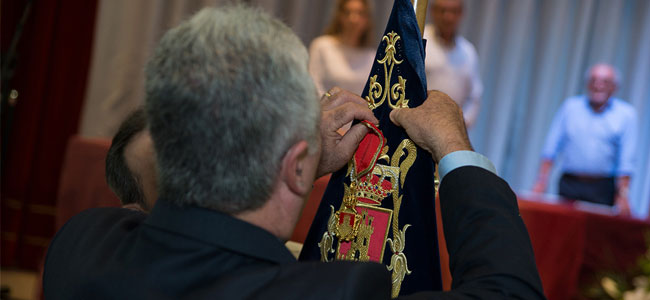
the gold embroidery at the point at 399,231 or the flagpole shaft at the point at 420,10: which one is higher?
the flagpole shaft at the point at 420,10

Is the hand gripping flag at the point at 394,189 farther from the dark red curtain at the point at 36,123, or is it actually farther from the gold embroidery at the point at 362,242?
the dark red curtain at the point at 36,123

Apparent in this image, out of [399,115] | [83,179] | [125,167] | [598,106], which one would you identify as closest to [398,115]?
[399,115]

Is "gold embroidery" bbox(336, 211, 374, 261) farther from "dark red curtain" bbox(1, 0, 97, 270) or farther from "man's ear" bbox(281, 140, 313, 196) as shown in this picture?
"dark red curtain" bbox(1, 0, 97, 270)

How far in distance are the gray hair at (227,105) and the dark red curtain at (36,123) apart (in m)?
3.88

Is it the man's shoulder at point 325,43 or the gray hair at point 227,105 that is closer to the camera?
the gray hair at point 227,105

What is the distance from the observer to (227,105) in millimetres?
822

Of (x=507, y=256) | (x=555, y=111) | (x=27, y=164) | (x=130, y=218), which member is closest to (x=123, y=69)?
(x=27, y=164)

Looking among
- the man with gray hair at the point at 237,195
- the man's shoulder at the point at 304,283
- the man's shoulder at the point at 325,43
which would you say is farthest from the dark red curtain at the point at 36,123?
the man's shoulder at the point at 304,283

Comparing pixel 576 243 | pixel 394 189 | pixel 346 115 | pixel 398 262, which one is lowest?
pixel 576 243

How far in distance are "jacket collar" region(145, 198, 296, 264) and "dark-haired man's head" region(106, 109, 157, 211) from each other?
54cm

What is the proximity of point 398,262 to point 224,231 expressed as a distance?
17.1 inches

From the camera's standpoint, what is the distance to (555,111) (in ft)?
20.9

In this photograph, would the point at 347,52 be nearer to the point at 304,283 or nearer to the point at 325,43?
the point at 325,43

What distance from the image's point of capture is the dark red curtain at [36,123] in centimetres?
439
